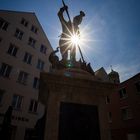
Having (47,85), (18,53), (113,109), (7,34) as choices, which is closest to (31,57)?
(18,53)

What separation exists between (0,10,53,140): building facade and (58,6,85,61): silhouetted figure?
13.3m

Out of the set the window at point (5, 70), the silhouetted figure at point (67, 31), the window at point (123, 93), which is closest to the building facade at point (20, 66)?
the window at point (5, 70)

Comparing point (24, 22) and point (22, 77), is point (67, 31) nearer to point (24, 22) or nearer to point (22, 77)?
point (22, 77)

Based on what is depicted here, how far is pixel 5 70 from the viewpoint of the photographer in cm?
1689

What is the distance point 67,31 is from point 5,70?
1429cm

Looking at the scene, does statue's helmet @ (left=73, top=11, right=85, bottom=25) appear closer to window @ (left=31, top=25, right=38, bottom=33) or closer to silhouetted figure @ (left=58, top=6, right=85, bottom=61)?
silhouetted figure @ (left=58, top=6, right=85, bottom=61)

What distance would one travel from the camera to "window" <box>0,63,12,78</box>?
1661cm

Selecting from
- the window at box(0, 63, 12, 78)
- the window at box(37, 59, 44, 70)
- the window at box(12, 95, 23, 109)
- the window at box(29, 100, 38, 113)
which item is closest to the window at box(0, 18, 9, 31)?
the window at box(0, 63, 12, 78)

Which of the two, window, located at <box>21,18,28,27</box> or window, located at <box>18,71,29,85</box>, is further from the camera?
window, located at <box>21,18,28,27</box>

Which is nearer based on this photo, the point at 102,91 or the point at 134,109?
the point at 102,91

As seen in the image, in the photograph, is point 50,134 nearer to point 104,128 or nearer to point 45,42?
point 104,128

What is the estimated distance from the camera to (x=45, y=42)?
24266 millimetres

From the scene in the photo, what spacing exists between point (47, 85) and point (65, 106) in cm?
71

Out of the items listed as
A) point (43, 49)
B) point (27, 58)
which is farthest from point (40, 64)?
point (43, 49)
